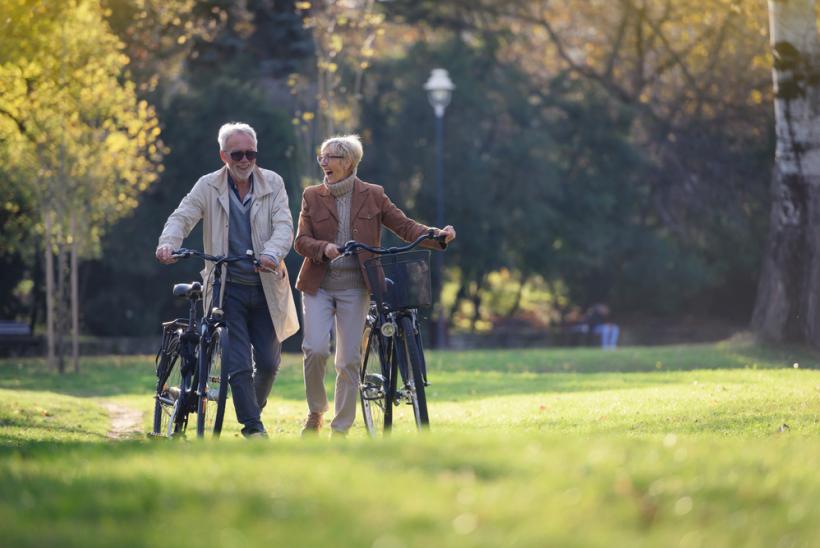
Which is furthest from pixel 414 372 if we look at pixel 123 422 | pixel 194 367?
pixel 123 422

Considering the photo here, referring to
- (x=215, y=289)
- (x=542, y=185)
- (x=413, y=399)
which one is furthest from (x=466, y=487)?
(x=542, y=185)

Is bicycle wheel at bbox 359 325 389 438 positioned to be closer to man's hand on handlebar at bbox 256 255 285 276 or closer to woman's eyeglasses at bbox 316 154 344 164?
man's hand on handlebar at bbox 256 255 285 276

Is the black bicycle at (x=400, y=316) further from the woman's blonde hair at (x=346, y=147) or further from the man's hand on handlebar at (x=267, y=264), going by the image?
the woman's blonde hair at (x=346, y=147)

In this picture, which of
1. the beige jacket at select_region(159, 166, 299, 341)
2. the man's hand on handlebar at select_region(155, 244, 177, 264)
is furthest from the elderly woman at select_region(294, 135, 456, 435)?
the man's hand on handlebar at select_region(155, 244, 177, 264)

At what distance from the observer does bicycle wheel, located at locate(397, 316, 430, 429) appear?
9.18 meters

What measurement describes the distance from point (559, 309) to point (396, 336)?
3392 centimetres

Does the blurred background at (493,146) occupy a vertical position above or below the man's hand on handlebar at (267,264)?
above

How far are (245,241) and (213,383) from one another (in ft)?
3.32

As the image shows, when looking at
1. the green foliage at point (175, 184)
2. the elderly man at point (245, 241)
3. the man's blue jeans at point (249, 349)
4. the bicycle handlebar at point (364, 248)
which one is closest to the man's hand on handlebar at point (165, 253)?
the elderly man at point (245, 241)

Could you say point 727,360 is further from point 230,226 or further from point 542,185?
point 542,185

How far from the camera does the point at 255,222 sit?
9.97 m

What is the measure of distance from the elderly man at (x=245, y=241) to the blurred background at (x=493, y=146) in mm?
15638

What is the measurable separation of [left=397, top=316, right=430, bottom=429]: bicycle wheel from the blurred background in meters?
16.7

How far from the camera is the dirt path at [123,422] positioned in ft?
42.3
